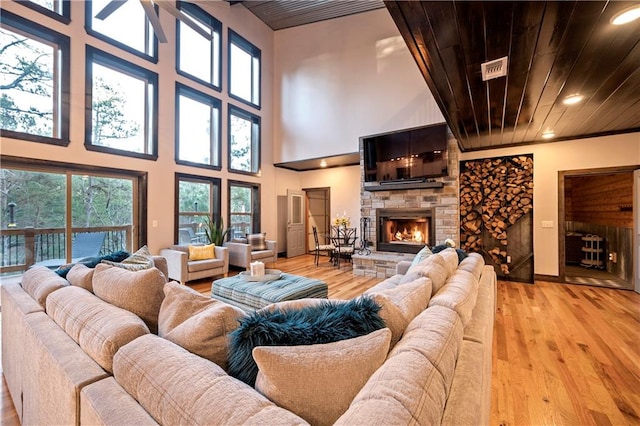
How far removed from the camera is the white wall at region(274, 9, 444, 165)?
539cm

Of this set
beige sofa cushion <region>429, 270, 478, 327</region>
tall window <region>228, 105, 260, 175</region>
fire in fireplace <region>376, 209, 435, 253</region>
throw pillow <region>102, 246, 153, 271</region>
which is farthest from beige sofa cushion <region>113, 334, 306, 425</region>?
tall window <region>228, 105, 260, 175</region>

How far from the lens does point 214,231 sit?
5.55m

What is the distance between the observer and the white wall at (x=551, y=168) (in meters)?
4.23

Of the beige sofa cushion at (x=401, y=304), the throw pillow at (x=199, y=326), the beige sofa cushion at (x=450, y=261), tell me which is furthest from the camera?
the beige sofa cushion at (x=450, y=261)

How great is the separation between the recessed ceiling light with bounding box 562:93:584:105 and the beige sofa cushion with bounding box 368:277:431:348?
2.82m

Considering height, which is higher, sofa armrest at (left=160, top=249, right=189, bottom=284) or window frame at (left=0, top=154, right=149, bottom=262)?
window frame at (left=0, top=154, right=149, bottom=262)

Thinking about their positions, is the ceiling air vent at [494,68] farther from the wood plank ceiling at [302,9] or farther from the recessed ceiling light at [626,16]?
the wood plank ceiling at [302,9]

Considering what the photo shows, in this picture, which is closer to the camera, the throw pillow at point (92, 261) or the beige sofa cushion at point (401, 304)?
the beige sofa cushion at point (401, 304)

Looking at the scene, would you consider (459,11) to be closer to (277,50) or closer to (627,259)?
(627,259)

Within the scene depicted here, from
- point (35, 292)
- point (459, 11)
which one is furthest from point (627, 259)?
point (35, 292)

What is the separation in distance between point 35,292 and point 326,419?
1.96m

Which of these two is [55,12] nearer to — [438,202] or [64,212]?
[64,212]

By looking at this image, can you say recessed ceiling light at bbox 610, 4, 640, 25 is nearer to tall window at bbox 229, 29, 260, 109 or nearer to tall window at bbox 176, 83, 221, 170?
tall window at bbox 176, 83, 221, 170

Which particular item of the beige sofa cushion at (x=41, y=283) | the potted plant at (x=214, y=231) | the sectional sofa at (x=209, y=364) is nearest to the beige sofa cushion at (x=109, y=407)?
the sectional sofa at (x=209, y=364)
